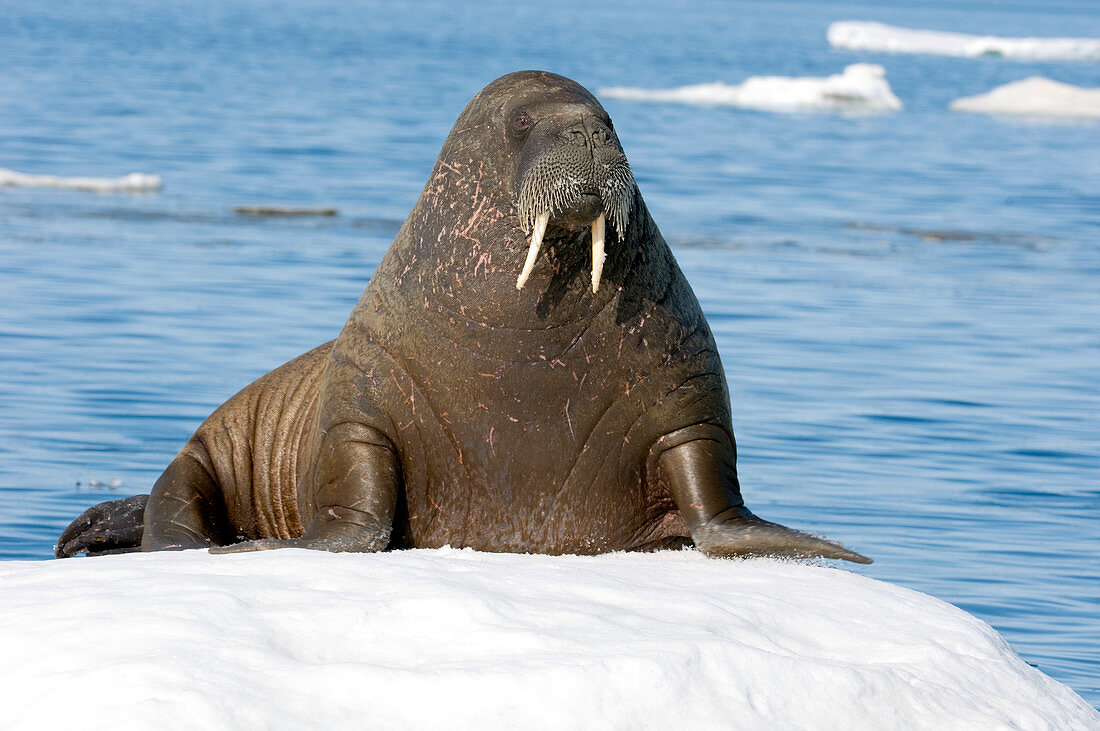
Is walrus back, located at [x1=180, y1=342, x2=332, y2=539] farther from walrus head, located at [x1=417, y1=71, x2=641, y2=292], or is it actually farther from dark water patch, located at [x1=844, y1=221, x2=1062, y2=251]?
dark water patch, located at [x1=844, y1=221, x2=1062, y2=251]

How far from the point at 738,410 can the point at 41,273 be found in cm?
650

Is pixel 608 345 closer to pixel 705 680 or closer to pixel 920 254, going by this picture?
pixel 705 680

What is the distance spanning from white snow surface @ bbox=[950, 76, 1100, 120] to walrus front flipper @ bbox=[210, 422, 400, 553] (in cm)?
3780

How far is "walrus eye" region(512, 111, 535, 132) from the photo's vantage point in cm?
534

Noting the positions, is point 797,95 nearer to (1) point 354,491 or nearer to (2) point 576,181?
(1) point 354,491

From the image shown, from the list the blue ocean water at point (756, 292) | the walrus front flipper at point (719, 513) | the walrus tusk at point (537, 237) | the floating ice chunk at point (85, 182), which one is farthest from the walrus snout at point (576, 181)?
the floating ice chunk at point (85, 182)

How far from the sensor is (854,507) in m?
8.09

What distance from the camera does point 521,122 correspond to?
211 inches

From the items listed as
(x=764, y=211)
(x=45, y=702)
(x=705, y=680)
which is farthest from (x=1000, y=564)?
(x=764, y=211)

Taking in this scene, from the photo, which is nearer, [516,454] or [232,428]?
[516,454]

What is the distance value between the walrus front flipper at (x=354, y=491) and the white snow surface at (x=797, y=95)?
37.2 metres

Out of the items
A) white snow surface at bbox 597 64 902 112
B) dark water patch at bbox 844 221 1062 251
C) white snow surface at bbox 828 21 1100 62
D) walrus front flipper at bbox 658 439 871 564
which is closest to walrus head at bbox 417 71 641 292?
walrus front flipper at bbox 658 439 871 564

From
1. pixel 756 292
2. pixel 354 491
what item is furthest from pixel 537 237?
pixel 756 292

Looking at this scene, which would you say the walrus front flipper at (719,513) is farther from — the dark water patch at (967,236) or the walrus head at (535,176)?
the dark water patch at (967,236)
